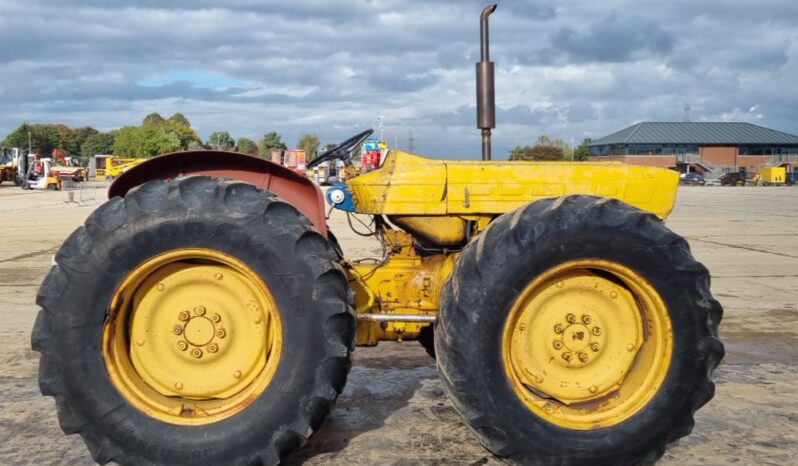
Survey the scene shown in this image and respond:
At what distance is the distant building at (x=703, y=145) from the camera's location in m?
75.4

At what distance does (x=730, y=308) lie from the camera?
7770mm

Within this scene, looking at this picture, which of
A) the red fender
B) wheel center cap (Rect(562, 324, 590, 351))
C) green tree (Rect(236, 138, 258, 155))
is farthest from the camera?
green tree (Rect(236, 138, 258, 155))

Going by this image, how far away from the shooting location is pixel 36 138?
316 ft

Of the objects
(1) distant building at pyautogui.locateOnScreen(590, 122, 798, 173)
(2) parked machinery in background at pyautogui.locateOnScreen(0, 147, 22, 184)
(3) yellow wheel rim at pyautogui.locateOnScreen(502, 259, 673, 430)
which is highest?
(1) distant building at pyautogui.locateOnScreen(590, 122, 798, 173)

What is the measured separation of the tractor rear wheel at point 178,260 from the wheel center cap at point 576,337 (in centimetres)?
107

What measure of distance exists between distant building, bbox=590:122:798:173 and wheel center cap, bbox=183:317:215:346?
7478 cm

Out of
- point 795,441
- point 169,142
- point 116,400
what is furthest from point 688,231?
point 169,142

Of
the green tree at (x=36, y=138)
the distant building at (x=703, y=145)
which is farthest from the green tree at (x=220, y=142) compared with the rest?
the green tree at (x=36, y=138)

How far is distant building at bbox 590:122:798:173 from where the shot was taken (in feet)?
247

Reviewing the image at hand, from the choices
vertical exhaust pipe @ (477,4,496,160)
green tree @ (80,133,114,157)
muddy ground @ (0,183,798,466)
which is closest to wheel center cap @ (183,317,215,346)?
muddy ground @ (0,183,798,466)

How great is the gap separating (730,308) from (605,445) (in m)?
5.36

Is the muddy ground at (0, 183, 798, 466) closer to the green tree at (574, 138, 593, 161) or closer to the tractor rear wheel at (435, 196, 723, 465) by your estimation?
the tractor rear wheel at (435, 196, 723, 465)

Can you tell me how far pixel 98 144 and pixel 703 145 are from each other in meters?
87.1

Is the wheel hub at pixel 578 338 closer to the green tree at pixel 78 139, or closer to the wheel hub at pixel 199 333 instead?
the wheel hub at pixel 199 333
